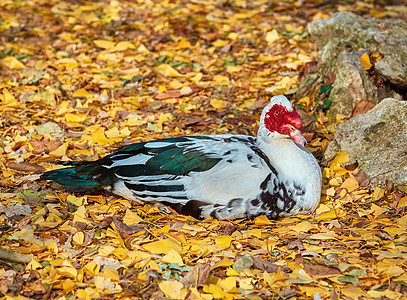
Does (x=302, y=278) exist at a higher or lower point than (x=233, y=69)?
lower

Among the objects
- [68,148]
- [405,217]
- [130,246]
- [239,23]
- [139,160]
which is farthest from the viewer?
[239,23]

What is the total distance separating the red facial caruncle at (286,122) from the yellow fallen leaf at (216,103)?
63.2 inches

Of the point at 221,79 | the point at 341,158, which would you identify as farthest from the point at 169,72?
the point at 341,158

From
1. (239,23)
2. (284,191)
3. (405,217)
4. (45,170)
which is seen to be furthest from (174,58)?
(405,217)

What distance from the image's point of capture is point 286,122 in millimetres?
4152

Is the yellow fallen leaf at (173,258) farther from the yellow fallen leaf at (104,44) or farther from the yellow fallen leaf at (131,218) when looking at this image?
the yellow fallen leaf at (104,44)

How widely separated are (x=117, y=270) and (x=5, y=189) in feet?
4.83

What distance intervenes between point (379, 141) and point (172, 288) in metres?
2.29

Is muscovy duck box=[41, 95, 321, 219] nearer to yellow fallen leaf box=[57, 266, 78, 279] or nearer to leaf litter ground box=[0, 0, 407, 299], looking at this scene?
leaf litter ground box=[0, 0, 407, 299]

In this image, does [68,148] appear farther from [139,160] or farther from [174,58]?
[174,58]

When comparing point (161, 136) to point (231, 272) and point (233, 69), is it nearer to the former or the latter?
point (233, 69)

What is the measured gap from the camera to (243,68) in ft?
21.4

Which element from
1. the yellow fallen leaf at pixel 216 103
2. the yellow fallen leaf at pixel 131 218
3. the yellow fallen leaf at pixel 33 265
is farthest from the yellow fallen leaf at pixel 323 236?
the yellow fallen leaf at pixel 216 103

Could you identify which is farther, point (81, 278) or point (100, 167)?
point (100, 167)
